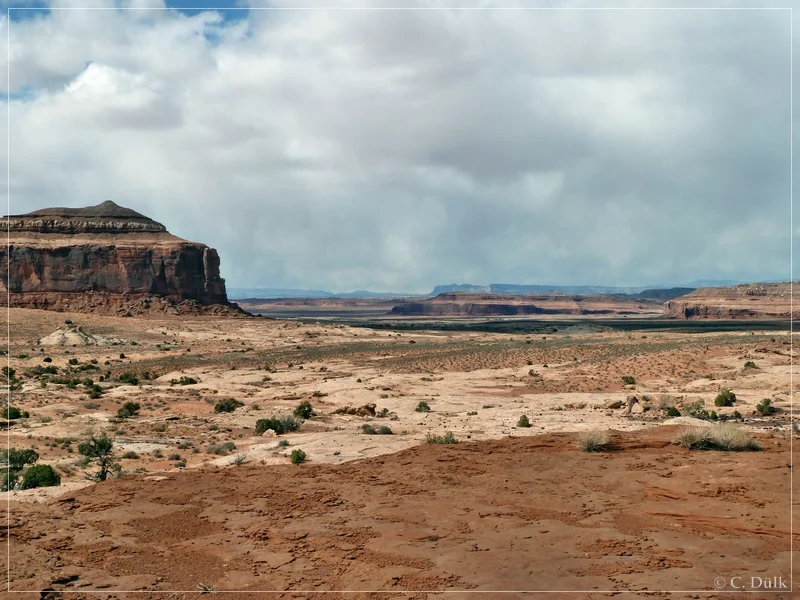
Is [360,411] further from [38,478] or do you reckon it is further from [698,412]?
[38,478]

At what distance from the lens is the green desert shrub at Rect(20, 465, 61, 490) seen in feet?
52.6

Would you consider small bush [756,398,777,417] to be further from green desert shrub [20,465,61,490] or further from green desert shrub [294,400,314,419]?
green desert shrub [20,465,61,490]

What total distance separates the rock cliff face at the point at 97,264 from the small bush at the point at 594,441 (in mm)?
93927

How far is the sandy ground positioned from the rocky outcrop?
113700 millimetres

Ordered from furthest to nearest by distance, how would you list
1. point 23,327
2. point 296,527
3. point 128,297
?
point 128,297
point 23,327
point 296,527

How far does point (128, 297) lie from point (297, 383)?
7213 centimetres

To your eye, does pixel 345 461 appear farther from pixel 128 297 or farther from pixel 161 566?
pixel 128 297

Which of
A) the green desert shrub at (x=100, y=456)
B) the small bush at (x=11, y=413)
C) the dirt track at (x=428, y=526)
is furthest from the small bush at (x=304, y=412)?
the small bush at (x=11, y=413)

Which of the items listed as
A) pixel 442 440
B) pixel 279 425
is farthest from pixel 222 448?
pixel 442 440

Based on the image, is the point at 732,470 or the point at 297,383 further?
the point at 297,383

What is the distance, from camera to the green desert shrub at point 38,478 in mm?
16047

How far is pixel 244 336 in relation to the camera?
85000 millimetres

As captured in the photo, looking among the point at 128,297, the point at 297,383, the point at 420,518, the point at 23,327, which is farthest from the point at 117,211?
the point at 420,518

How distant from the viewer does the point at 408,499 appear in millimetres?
Answer: 14719
